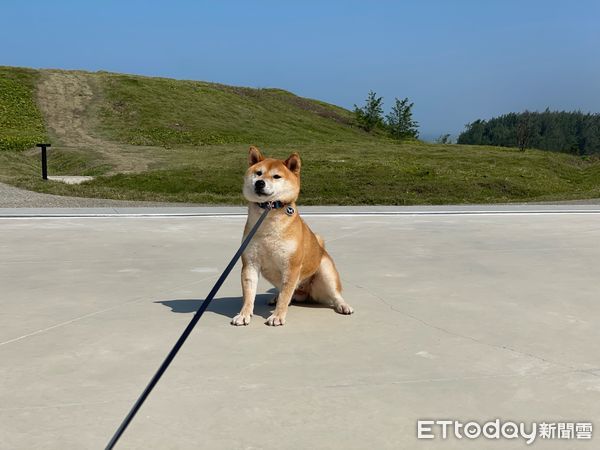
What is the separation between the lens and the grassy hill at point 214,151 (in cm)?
2480

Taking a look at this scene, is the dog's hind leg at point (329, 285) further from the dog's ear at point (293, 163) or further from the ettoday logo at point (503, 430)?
the ettoday logo at point (503, 430)

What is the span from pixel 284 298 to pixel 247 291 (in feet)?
0.95

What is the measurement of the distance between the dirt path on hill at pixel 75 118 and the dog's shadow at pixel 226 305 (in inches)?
993

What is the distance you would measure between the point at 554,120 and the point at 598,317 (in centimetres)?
9138

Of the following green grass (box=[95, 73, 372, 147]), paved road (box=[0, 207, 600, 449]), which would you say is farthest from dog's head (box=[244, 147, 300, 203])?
green grass (box=[95, 73, 372, 147])

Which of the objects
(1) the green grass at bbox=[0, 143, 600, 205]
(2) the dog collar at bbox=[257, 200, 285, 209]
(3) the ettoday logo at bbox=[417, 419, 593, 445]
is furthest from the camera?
(1) the green grass at bbox=[0, 143, 600, 205]

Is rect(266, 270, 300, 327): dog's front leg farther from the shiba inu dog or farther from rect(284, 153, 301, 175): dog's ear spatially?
rect(284, 153, 301, 175): dog's ear

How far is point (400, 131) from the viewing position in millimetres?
78750

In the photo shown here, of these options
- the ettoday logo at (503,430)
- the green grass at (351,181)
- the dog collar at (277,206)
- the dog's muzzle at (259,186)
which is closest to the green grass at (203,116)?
the green grass at (351,181)

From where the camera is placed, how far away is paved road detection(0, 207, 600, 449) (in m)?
3.64

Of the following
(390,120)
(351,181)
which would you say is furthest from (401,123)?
(351,181)

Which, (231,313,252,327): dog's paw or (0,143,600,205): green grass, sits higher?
(0,143,600,205): green grass

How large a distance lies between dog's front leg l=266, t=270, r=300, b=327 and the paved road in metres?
0.10

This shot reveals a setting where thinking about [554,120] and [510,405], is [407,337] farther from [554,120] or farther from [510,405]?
[554,120]
